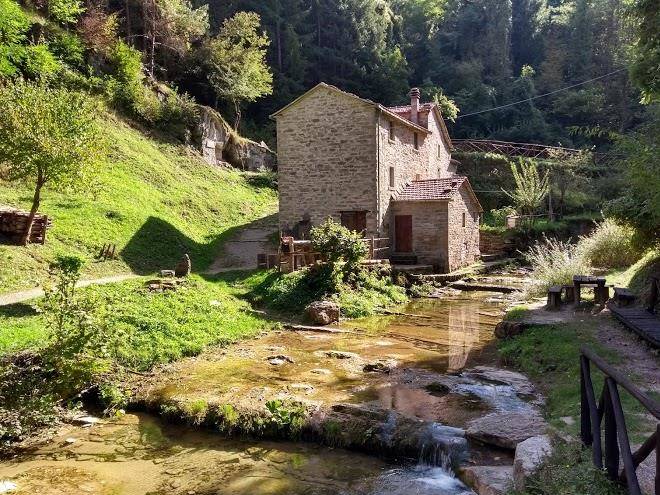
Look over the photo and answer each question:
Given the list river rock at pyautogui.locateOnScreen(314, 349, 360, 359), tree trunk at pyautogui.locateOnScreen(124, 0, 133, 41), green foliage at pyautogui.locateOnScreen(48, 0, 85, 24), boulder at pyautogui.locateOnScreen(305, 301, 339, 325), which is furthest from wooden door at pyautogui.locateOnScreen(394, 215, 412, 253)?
tree trunk at pyautogui.locateOnScreen(124, 0, 133, 41)

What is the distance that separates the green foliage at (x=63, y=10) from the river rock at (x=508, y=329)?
85.3ft

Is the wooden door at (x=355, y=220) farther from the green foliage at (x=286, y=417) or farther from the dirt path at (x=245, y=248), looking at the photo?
the green foliage at (x=286, y=417)

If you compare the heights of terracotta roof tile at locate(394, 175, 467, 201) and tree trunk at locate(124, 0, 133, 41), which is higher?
tree trunk at locate(124, 0, 133, 41)

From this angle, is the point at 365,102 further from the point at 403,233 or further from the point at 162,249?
the point at 162,249

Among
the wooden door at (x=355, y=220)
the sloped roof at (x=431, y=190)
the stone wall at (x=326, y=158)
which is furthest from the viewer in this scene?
the sloped roof at (x=431, y=190)

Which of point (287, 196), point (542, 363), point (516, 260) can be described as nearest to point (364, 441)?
point (542, 363)

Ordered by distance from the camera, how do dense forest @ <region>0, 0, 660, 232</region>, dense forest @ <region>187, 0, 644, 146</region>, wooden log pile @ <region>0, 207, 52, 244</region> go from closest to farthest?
wooden log pile @ <region>0, 207, 52, 244</region>
dense forest @ <region>0, 0, 660, 232</region>
dense forest @ <region>187, 0, 644, 146</region>

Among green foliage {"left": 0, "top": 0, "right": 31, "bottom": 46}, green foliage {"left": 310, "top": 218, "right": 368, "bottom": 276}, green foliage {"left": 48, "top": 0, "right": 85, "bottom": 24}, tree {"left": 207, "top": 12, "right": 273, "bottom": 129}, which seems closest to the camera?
green foliage {"left": 310, "top": 218, "right": 368, "bottom": 276}

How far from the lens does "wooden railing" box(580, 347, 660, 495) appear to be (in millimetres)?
3389

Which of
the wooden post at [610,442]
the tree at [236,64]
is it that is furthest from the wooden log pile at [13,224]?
the tree at [236,64]

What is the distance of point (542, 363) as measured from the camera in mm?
9656

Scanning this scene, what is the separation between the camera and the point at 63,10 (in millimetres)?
25766

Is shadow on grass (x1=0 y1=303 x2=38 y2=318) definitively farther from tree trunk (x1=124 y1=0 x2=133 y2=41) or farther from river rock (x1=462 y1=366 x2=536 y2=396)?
tree trunk (x1=124 y1=0 x2=133 y2=41)

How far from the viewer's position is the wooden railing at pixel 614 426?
11.1 feet
